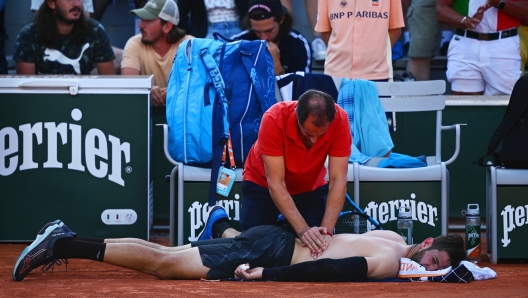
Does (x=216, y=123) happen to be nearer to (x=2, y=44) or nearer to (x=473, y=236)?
(x=473, y=236)

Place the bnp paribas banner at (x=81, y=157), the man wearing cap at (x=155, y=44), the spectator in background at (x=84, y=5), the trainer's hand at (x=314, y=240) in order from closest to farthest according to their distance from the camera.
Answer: the trainer's hand at (x=314, y=240) < the bnp paribas banner at (x=81, y=157) < the man wearing cap at (x=155, y=44) < the spectator in background at (x=84, y=5)

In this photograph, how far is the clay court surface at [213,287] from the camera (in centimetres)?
541

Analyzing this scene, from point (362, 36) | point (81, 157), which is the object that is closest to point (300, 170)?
point (81, 157)

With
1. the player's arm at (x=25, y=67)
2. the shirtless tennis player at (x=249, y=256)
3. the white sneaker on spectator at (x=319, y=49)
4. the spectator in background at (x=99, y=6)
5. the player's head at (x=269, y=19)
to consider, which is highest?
the spectator in background at (x=99, y=6)

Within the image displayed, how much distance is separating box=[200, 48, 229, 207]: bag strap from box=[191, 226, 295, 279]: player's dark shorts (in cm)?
103

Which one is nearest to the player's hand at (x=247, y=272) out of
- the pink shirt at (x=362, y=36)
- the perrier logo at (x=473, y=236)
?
the perrier logo at (x=473, y=236)

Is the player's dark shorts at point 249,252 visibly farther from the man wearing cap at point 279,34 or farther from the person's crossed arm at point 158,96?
the man wearing cap at point 279,34

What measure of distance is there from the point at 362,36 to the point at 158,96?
6.35 ft

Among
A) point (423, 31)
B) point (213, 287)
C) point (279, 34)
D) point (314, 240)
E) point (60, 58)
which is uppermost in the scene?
point (423, 31)

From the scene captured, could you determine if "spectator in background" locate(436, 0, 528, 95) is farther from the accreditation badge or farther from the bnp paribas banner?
the bnp paribas banner

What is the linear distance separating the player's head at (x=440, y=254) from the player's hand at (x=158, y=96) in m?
2.95

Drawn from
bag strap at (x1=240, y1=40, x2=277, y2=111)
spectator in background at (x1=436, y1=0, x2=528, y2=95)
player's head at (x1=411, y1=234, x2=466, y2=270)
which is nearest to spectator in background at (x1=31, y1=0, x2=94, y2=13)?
bag strap at (x1=240, y1=40, x2=277, y2=111)

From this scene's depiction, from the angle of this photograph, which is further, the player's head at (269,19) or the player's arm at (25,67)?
the player's head at (269,19)

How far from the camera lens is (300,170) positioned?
6.36m
